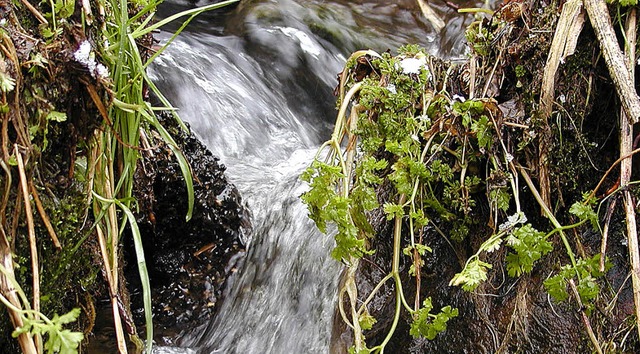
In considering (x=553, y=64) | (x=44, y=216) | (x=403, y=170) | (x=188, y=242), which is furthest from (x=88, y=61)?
(x=188, y=242)

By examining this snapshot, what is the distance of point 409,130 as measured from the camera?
7.64 ft

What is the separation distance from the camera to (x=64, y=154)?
6.10 feet

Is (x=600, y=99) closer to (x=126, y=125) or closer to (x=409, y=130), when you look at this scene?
(x=409, y=130)

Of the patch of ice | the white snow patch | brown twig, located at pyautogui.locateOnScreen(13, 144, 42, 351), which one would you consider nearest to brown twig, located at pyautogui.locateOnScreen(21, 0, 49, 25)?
the white snow patch

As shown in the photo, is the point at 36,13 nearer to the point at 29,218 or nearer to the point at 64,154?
the point at 64,154

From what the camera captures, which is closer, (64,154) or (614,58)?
(64,154)

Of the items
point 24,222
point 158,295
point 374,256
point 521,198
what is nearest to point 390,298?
point 374,256

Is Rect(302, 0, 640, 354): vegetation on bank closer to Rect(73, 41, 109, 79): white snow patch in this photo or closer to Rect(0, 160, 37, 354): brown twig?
Rect(73, 41, 109, 79): white snow patch

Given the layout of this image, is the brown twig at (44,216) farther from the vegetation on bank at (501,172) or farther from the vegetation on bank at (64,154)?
the vegetation on bank at (501,172)

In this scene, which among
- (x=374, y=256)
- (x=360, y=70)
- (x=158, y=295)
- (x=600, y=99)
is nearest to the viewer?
(x=600, y=99)

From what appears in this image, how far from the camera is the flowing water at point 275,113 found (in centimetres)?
329

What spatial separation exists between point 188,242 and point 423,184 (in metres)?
2.06

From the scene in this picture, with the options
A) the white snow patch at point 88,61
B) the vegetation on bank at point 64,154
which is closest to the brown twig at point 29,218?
the vegetation on bank at point 64,154

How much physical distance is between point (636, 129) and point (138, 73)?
1471 millimetres
